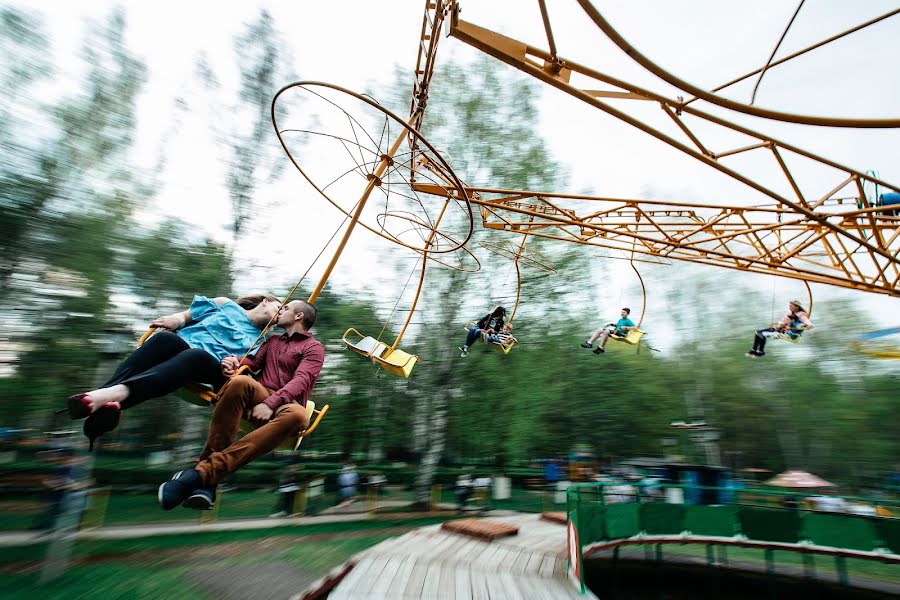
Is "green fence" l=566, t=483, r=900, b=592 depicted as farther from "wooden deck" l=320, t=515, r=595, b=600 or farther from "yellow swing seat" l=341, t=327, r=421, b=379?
"yellow swing seat" l=341, t=327, r=421, b=379

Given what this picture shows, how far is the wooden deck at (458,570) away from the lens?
20.4 ft

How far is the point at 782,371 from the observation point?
2638 centimetres

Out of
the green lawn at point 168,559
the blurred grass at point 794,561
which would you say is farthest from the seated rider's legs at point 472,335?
the blurred grass at point 794,561

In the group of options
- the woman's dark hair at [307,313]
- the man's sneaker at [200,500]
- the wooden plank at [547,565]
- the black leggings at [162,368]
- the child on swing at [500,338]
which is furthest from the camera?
the child on swing at [500,338]

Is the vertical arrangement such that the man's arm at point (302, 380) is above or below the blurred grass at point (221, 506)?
above

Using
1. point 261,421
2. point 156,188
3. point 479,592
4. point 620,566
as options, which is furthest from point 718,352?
point 261,421

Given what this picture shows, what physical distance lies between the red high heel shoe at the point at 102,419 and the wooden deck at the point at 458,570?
412 centimetres

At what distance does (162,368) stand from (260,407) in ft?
2.03

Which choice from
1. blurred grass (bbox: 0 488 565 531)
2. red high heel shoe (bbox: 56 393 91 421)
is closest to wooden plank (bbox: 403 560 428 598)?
red high heel shoe (bbox: 56 393 91 421)

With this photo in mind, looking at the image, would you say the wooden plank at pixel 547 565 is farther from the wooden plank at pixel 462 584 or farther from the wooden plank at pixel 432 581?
the wooden plank at pixel 432 581

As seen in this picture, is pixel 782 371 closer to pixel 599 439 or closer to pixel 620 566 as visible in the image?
pixel 599 439

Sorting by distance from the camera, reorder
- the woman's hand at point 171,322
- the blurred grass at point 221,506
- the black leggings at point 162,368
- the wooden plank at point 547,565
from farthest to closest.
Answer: the blurred grass at point 221,506, the wooden plank at point 547,565, the woman's hand at point 171,322, the black leggings at point 162,368

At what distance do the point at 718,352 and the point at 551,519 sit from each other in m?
18.7

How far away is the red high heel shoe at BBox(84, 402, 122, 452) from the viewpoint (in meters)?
2.60
